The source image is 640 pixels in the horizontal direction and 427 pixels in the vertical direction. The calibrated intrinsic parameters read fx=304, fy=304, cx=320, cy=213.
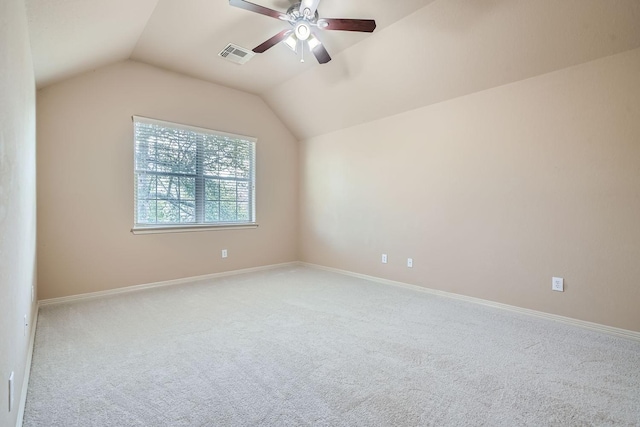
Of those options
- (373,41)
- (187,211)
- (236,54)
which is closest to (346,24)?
(373,41)

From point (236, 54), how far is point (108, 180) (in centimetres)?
218

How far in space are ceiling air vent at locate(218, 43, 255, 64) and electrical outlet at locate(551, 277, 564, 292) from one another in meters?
4.09

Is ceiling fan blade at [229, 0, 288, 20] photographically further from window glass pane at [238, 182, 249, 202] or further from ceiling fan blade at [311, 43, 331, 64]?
window glass pane at [238, 182, 249, 202]

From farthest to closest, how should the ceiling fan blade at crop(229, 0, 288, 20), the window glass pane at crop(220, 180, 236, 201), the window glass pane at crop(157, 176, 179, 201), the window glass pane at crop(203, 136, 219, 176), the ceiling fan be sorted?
the window glass pane at crop(220, 180, 236, 201) → the window glass pane at crop(203, 136, 219, 176) → the window glass pane at crop(157, 176, 179, 201) → the ceiling fan → the ceiling fan blade at crop(229, 0, 288, 20)

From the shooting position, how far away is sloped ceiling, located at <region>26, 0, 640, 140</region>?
2.43 metres

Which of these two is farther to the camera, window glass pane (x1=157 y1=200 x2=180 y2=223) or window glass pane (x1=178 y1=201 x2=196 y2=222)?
window glass pane (x1=178 y1=201 x2=196 y2=222)

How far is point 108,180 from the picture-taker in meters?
3.69

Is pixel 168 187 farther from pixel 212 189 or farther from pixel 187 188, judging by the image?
pixel 212 189

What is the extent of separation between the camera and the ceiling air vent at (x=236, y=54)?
3536mm

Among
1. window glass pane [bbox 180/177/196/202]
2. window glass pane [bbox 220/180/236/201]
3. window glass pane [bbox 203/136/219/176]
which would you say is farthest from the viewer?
window glass pane [bbox 220/180/236/201]

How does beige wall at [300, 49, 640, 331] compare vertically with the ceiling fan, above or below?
below

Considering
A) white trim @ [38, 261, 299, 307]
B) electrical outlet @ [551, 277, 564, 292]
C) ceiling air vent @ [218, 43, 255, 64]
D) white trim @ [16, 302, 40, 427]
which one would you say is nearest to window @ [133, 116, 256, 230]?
white trim @ [38, 261, 299, 307]

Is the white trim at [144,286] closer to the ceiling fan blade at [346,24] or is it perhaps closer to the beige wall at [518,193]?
the beige wall at [518,193]

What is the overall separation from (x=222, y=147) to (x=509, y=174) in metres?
3.89
